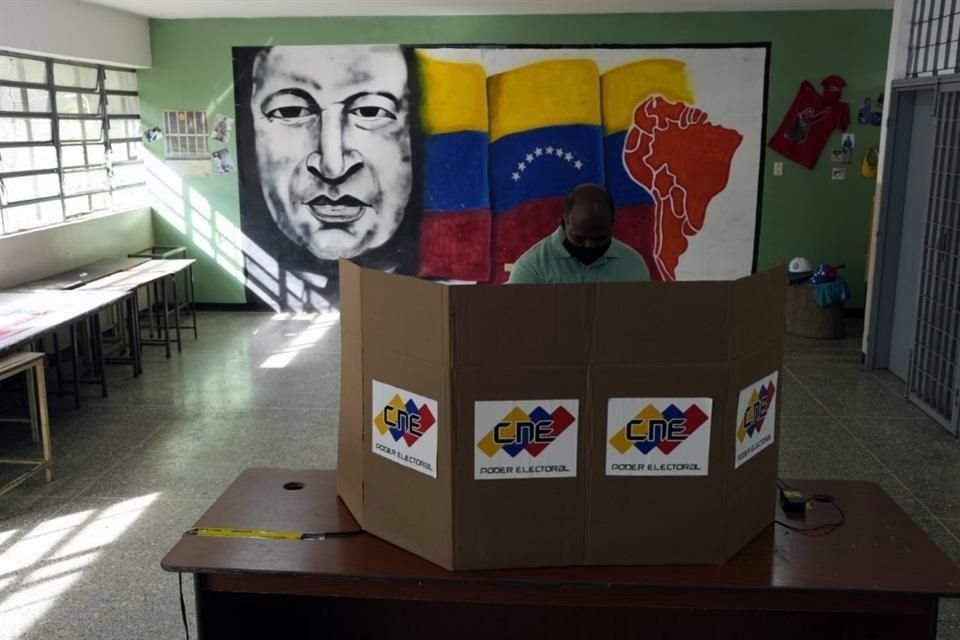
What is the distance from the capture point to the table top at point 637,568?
1914 mm

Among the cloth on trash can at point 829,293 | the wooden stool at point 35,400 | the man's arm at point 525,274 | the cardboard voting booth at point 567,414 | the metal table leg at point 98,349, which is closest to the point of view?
the cardboard voting booth at point 567,414

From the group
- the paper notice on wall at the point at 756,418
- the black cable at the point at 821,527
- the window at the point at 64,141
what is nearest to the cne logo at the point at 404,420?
the paper notice on wall at the point at 756,418

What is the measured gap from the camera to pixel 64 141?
7164 mm

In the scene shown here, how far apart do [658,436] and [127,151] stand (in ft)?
25.5

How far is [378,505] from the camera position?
2.09 meters

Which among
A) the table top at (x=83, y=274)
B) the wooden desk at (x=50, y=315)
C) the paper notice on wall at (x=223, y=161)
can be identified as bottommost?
the wooden desk at (x=50, y=315)

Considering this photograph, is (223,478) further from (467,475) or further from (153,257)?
(153,257)

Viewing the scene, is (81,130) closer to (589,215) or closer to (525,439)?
(589,215)

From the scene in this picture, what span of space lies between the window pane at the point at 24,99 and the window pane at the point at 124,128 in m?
1.14

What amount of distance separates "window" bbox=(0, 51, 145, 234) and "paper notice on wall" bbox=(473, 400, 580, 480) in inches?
223

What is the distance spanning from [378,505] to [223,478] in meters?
2.78

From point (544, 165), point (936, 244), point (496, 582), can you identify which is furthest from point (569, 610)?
point (544, 165)

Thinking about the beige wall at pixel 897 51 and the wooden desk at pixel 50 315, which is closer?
the wooden desk at pixel 50 315

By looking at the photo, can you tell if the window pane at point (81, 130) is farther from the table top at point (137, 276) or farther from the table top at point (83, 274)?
the table top at point (137, 276)
